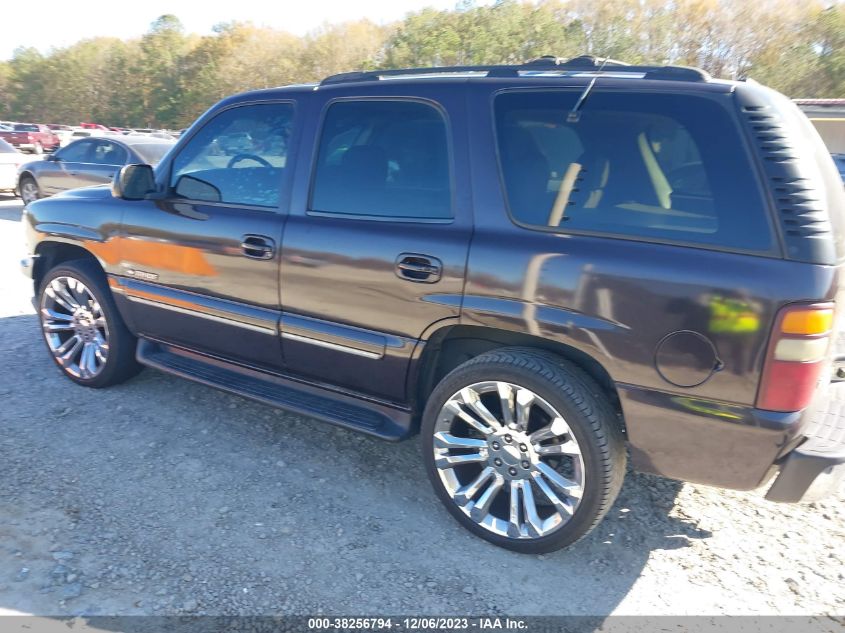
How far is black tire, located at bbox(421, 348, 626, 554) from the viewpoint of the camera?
2.56m

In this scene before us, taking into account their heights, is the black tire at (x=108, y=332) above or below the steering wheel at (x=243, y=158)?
below

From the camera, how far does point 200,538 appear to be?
9.34 feet

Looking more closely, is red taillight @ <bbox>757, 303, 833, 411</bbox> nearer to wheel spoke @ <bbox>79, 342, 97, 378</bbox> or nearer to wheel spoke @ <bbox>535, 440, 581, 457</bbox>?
wheel spoke @ <bbox>535, 440, 581, 457</bbox>

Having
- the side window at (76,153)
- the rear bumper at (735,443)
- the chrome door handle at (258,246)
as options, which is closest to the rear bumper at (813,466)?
the rear bumper at (735,443)

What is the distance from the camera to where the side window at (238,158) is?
3.40 meters

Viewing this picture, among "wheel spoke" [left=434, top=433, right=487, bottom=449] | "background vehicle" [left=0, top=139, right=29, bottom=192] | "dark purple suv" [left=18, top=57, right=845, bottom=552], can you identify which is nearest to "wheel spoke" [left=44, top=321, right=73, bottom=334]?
"dark purple suv" [left=18, top=57, right=845, bottom=552]

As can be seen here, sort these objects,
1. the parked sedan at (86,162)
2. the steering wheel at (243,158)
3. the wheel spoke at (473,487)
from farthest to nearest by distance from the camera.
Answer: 1. the parked sedan at (86,162)
2. the steering wheel at (243,158)
3. the wheel spoke at (473,487)

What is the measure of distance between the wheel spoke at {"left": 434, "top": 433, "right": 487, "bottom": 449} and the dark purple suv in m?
0.02

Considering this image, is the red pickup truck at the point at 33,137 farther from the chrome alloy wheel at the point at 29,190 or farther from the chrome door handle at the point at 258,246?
the chrome door handle at the point at 258,246

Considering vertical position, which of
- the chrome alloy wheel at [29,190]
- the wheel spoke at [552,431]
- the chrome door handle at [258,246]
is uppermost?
the chrome door handle at [258,246]

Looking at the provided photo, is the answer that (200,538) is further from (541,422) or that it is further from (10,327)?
(10,327)

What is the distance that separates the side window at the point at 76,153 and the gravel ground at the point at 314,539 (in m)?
8.04

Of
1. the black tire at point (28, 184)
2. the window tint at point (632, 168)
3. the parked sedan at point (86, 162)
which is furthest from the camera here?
the black tire at point (28, 184)

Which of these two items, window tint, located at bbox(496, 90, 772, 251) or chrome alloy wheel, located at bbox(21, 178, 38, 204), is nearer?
window tint, located at bbox(496, 90, 772, 251)
